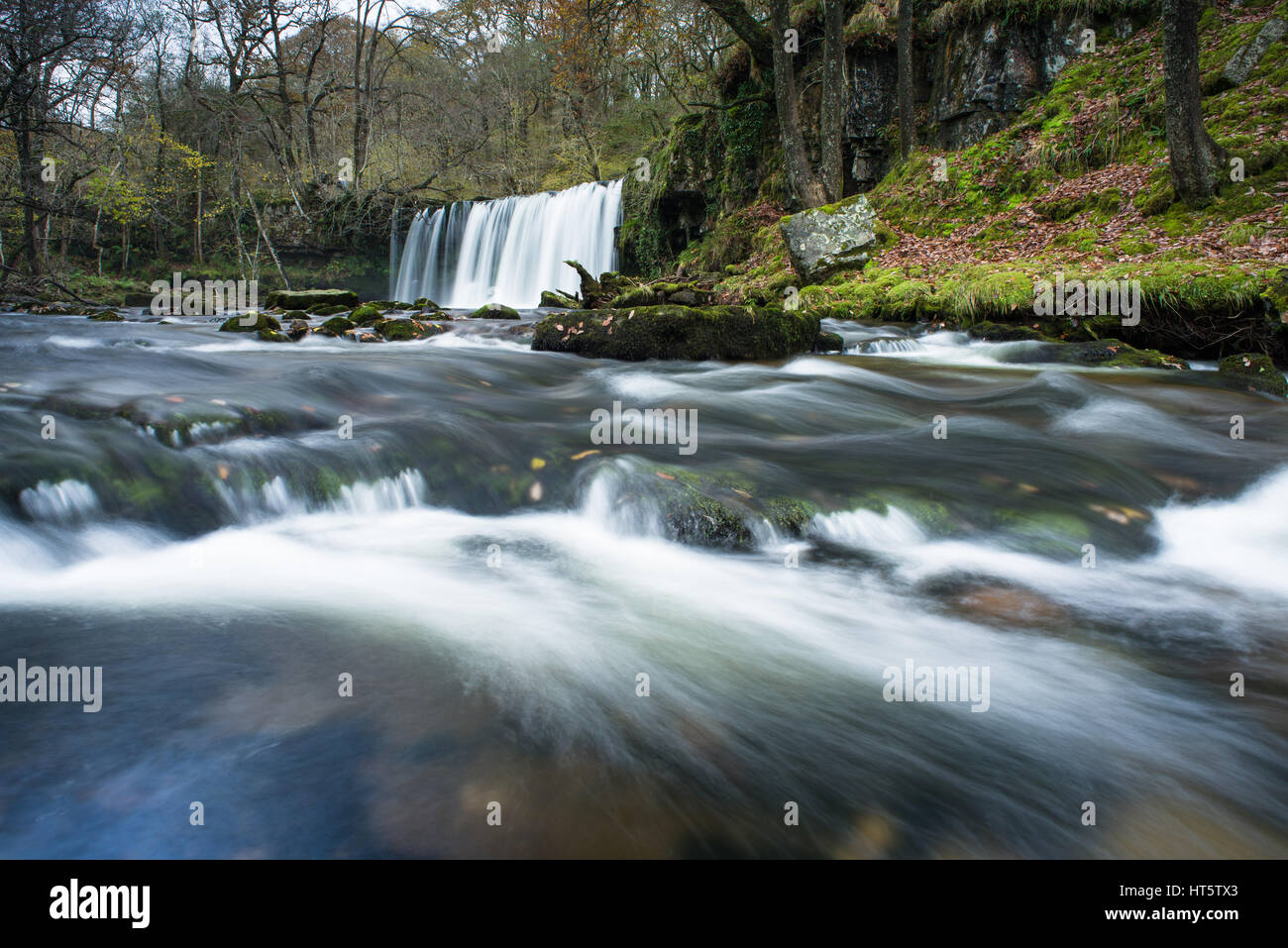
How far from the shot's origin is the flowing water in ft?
5.97

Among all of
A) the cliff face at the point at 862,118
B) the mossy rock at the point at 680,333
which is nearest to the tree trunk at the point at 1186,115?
the cliff face at the point at 862,118

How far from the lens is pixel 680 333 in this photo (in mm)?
9156

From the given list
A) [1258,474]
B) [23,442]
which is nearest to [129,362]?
[23,442]

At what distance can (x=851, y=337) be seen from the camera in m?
11.2

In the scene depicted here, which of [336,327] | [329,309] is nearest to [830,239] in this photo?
[336,327]

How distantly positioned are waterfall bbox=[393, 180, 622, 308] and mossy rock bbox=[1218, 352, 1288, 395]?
16.2 m

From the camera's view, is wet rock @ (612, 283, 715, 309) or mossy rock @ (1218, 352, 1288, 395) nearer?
mossy rock @ (1218, 352, 1288, 395)

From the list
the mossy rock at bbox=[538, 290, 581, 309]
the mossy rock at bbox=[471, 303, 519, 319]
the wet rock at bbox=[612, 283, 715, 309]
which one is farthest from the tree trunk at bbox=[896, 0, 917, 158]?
the mossy rock at bbox=[471, 303, 519, 319]

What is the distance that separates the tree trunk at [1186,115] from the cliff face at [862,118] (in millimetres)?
5140

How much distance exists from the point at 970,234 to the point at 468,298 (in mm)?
16095

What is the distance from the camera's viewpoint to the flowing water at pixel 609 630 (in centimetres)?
182

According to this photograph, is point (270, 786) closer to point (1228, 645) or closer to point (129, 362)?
point (1228, 645)

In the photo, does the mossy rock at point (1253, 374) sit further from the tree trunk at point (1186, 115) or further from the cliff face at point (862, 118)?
the cliff face at point (862, 118)

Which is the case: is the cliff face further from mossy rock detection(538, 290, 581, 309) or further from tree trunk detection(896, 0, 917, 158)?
mossy rock detection(538, 290, 581, 309)
